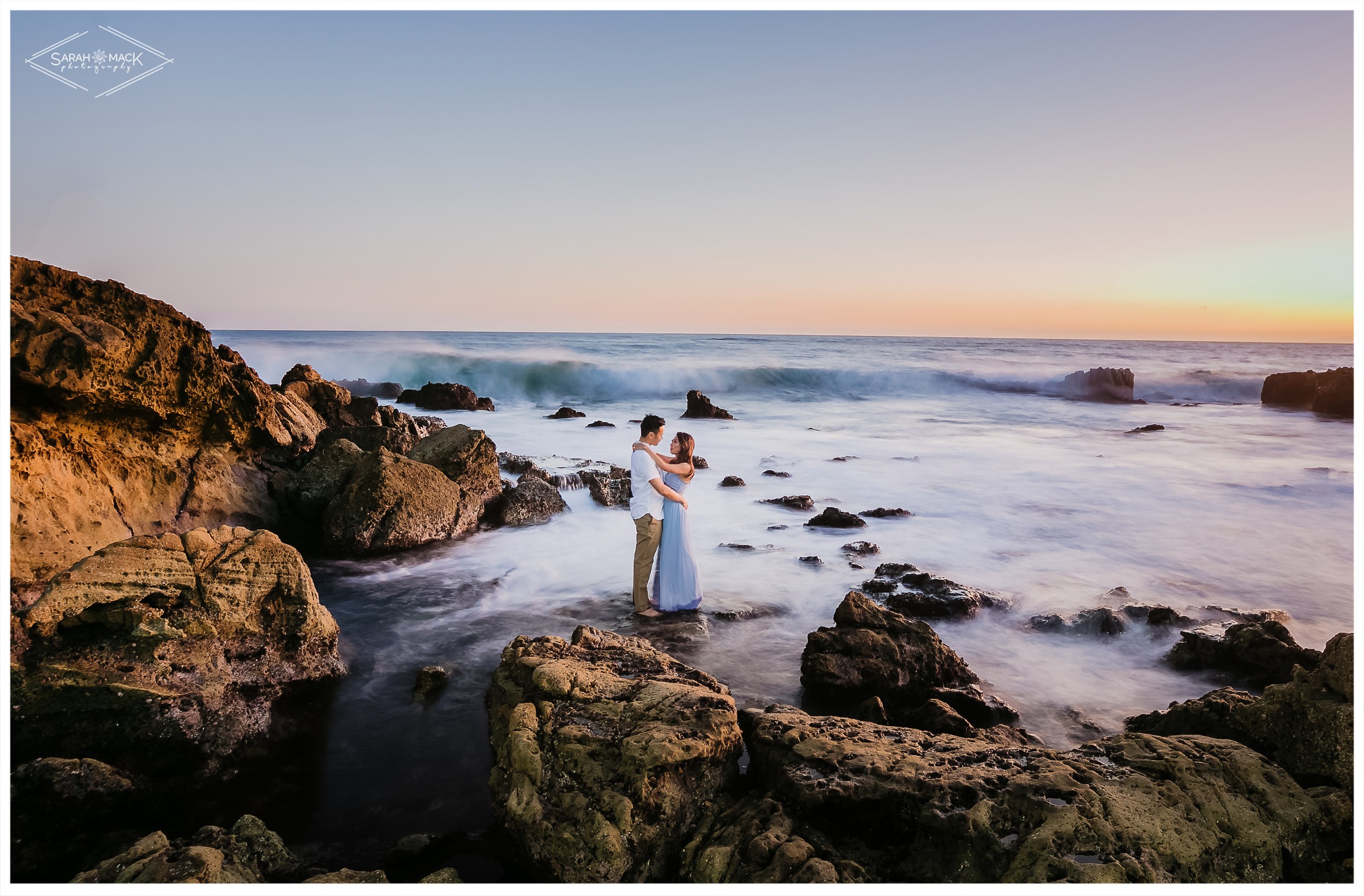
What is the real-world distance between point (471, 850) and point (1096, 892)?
101 inches

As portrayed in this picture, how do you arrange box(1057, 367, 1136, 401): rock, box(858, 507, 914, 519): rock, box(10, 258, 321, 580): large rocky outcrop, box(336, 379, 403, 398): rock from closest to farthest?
box(10, 258, 321, 580): large rocky outcrop, box(858, 507, 914, 519): rock, box(336, 379, 403, 398): rock, box(1057, 367, 1136, 401): rock

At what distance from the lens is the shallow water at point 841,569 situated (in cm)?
415

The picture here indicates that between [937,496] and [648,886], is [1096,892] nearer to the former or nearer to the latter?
[648,886]

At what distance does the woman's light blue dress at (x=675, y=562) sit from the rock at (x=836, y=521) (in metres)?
3.24

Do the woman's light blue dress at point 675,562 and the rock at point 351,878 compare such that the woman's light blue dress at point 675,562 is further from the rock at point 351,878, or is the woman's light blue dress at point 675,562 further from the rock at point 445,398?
the rock at point 445,398

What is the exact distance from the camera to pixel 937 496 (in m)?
11.2

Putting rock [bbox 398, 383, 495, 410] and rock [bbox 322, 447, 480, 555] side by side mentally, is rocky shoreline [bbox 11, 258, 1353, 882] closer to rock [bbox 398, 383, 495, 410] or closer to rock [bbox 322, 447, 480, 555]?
rock [bbox 322, 447, 480, 555]

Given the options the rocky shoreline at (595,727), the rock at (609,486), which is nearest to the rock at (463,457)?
the rock at (609,486)

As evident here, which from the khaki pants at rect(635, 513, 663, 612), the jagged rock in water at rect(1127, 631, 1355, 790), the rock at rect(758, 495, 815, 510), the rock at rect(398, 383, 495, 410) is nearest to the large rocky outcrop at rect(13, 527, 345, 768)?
the khaki pants at rect(635, 513, 663, 612)

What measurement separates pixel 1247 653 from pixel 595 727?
4.79 metres

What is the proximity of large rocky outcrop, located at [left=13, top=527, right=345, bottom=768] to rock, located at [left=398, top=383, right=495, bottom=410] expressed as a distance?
16365 millimetres

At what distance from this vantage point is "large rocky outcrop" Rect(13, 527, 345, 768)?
3604 millimetres

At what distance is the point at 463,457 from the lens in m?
8.92

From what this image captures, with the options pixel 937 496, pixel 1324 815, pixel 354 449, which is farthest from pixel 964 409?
pixel 1324 815
